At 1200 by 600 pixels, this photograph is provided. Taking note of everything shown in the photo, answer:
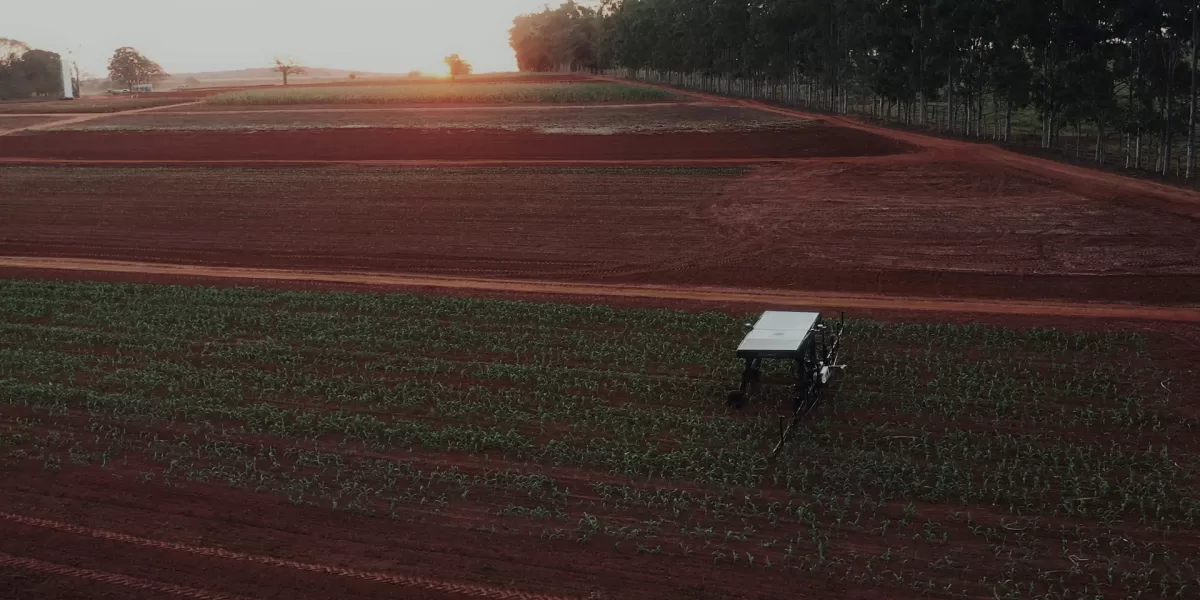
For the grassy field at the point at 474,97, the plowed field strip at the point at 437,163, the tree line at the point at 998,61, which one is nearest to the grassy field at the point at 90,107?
the grassy field at the point at 474,97

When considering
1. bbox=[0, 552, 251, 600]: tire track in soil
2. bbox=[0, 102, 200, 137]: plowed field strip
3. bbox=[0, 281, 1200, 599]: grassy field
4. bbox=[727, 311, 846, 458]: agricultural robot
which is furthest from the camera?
bbox=[0, 102, 200, 137]: plowed field strip

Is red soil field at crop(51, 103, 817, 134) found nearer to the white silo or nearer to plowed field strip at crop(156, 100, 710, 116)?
plowed field strip at crop(156, 100, 710, 116)

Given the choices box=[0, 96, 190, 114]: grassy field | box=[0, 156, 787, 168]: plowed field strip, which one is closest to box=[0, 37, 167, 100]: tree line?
box=[0, 96, 190, 114]: grassy field

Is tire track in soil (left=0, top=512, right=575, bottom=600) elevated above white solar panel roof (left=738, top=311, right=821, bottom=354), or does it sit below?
below

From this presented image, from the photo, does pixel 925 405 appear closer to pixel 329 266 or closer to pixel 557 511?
pixel 557 511

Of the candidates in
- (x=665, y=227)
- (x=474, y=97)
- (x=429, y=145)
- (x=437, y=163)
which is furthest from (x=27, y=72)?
(x=665, y=227)

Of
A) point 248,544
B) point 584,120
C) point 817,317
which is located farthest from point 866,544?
point 584,120
